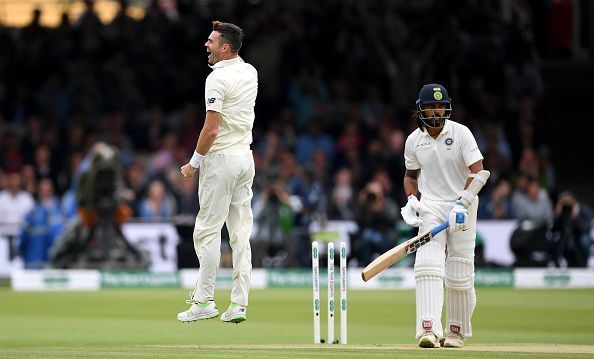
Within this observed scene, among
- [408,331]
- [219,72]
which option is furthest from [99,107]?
[219,72]

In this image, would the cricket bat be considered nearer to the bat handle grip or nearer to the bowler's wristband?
the bat handle grip

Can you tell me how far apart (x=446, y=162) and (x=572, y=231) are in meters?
9.12

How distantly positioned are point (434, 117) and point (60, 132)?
12751 mm

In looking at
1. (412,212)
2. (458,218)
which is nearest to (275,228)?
(412,212)

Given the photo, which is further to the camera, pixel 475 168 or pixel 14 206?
pixel 14 206

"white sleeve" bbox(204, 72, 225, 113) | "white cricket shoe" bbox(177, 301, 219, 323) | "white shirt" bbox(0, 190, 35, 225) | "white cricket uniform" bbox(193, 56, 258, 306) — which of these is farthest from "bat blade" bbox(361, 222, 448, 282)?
"white shirt" bbox(0, 190, 35, 225)

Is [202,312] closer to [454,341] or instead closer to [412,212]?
[412,212]

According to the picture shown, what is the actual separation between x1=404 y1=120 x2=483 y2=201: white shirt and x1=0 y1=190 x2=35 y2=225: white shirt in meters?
10.9

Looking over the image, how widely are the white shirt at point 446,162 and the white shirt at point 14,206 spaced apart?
1091cm

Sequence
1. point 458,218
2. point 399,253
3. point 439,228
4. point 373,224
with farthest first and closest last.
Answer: point 373,224
point 399,253
point 439,228
point 458,218

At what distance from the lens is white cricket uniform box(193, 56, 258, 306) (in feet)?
31.7

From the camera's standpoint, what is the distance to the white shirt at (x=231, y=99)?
9.58m

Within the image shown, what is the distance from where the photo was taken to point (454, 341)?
9500 millimetres

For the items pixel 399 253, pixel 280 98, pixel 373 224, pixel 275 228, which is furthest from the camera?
pixel 280 98
